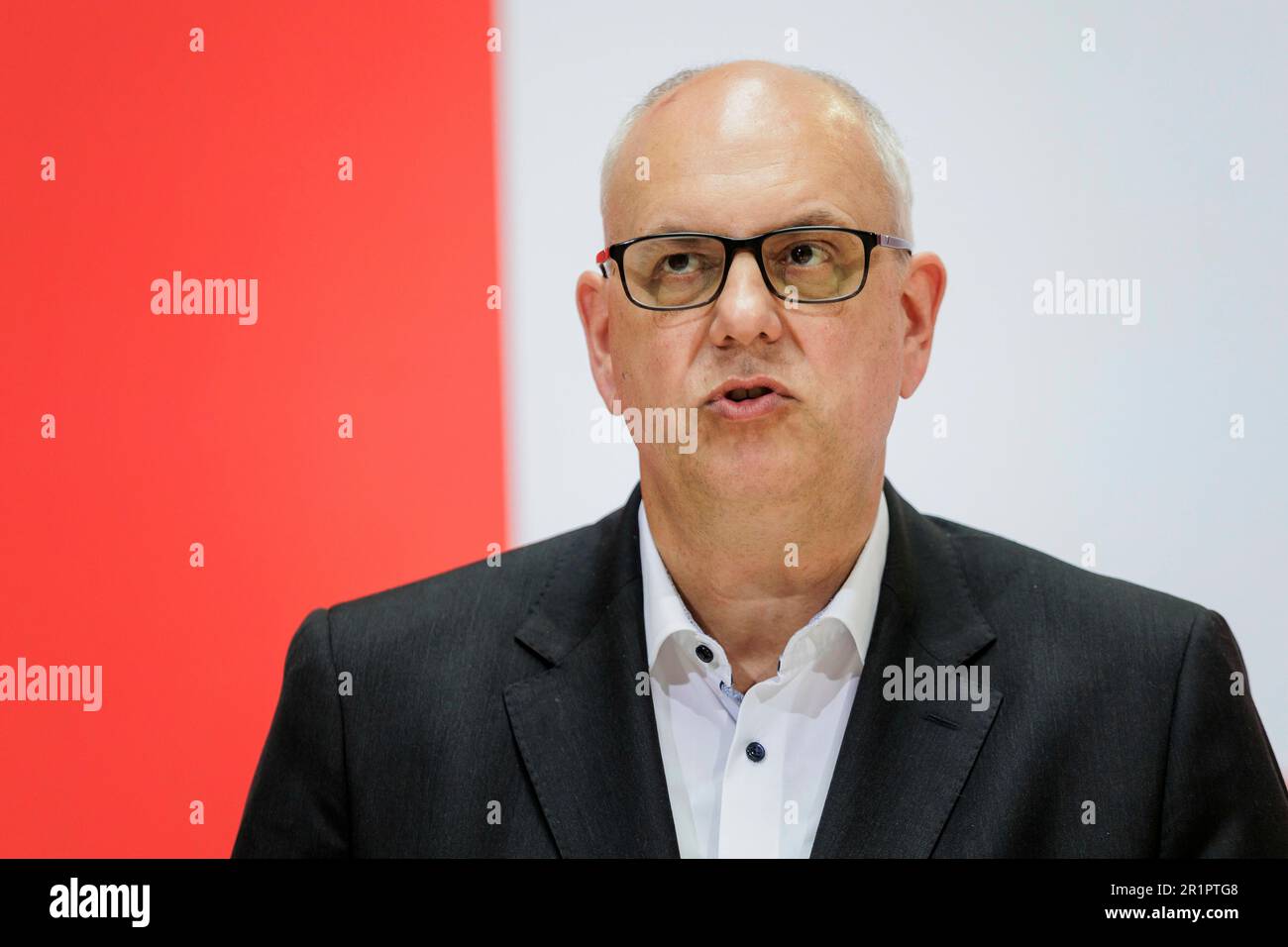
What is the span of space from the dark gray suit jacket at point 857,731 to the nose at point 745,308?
43cm

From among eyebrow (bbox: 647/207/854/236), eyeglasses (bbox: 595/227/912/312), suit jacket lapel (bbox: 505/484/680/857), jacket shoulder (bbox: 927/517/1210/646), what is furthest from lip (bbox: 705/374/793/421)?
jacket shoulder (bbox: 927/517/1210/646)

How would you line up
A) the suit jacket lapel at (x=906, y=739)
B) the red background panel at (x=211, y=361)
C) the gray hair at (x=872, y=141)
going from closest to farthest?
the suit jacket lapel at (x=906, y=739) → the gray hair at (x=872, y=141) → the red background panel at (x=211, y=361)

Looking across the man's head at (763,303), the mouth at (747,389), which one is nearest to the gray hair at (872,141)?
the man's head at (763,303)

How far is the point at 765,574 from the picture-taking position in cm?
205

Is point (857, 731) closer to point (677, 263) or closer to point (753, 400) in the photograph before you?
point (753, 400)

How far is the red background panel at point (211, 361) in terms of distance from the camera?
2496mm

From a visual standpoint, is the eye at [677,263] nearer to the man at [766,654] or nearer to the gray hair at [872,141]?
the man at [766,654]

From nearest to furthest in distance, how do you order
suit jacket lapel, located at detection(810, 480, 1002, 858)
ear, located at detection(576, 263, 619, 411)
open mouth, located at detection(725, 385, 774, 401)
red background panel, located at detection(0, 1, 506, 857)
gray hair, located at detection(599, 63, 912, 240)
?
suit jacket lapel, located at detection(810, 480, 1002, 858)
open mouth, located at detection(725, 385, 774, 401)
gray hair, located at detection(599, 63, 912, 240)
ear, located at detection(576, 263, 619, 411)
red background panel, located at detection(0, 1, 506, 857)

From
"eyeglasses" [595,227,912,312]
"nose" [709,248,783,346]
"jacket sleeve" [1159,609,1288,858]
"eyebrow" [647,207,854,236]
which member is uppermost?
"eyebrow" [647,207,854,236]

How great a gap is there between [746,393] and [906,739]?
566 mm

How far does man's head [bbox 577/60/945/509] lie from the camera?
6.37ft

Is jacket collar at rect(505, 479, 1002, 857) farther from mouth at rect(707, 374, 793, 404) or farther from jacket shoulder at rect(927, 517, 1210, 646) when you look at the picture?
mouth at rect(707, 374, 793, 404)
